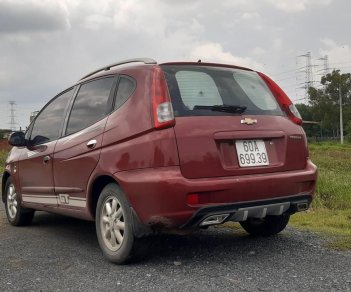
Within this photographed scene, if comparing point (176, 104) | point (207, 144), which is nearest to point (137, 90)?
point (176, 104)

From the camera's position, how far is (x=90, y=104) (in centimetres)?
485

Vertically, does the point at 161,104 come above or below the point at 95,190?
above

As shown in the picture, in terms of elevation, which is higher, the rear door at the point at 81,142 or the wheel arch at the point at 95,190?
the rear door at the point at 81,142

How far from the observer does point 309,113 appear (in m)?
81.9

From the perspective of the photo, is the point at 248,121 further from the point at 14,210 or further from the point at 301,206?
the point at 14,210

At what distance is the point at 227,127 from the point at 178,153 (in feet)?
1.64

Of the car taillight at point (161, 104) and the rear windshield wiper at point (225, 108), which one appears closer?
the car taillight at point (161, 104)

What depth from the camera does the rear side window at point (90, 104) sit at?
4612 mm

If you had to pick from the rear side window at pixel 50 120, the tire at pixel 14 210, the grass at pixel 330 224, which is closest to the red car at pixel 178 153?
the rear side window at pixel 50 120

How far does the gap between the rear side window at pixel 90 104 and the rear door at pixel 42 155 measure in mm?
268

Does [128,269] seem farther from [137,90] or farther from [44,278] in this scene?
[137,90]

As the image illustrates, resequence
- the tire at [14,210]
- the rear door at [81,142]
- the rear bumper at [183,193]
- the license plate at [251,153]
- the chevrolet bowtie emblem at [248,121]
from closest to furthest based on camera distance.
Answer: the rear bumper at [183,193]
the license plate at [251,153]
the chevrolet bowtie emblem at [248,121]
the rear door at [81,142]
the tire at [14,210]

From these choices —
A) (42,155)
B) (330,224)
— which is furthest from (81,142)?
(330,224)

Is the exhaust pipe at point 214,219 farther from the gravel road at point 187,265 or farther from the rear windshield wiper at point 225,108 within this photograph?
the rear windshield wiper at point 225,108
